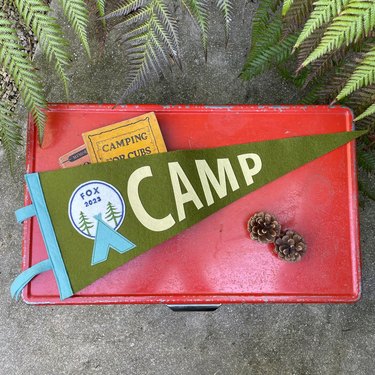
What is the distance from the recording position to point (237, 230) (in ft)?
4.13

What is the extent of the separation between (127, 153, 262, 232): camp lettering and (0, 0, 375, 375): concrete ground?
23.5 inches

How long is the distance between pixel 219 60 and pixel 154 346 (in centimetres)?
118

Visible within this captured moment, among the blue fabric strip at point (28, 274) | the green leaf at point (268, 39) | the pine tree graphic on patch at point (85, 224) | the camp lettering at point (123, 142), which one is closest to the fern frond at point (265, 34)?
the green leaf at point (268, 39)

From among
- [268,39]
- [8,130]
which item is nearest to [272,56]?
[268,39]

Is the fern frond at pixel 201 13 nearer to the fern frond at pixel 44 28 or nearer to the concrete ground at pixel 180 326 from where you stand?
the fern frond at pixel 44 28

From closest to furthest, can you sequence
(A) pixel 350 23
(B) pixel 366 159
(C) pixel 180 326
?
1. (A) pixel 350 23
2. (B) pixel 366 159
3. (C) pixel 180 326

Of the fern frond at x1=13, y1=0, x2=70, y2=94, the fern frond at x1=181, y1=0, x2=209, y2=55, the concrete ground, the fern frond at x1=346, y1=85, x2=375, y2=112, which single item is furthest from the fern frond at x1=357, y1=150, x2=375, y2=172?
the fern frond at x1=13, y1=0, x2=70, y2=94

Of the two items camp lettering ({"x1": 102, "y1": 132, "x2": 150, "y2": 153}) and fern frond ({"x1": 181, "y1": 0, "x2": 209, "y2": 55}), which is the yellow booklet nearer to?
camp lettering ({"x1": 102, "y1": 132, "x2": 150, "y2": 153})

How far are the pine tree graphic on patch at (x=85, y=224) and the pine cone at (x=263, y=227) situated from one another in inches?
17.5

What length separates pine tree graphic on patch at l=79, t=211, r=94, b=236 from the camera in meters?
1.18

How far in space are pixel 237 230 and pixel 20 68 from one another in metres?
0.72

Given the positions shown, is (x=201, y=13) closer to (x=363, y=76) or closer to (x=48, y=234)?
(x=363, y=76)

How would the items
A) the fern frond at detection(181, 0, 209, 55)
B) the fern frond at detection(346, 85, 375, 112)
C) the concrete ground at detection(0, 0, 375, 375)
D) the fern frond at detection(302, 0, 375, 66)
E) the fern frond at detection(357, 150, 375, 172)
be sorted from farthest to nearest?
1. the concrete ground at detection(0, 0, 375, 375)
2. the fern frond at detection(357, 150, 375, 172)
3. the fern frond at detection(346, 85, 375, 112)
4. the fern frond at detection(181, 0, 209, 55)
5. the fern frond at detection(302, 0, 375, 66)

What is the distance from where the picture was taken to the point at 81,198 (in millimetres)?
1185
